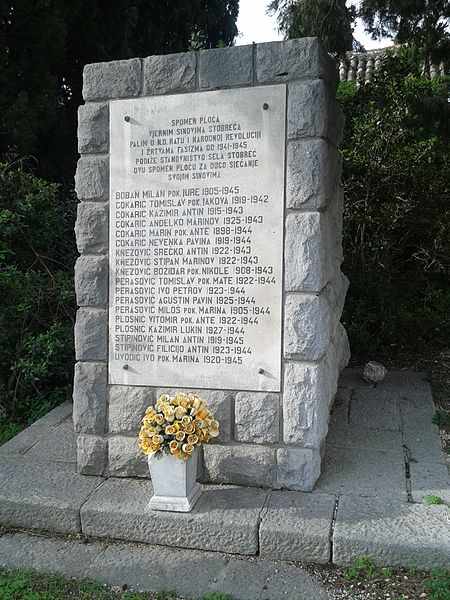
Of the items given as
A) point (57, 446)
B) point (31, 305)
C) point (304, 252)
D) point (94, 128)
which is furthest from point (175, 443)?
point (31, 305)

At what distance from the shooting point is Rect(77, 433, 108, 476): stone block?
309 centimetres

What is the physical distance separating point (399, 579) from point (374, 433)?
1.28 m

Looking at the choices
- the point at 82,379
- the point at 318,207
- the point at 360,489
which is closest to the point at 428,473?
the point at 360,489

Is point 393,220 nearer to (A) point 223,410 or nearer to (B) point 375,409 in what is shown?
(B) point 375,409

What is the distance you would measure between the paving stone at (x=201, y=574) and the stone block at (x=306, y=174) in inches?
65.3

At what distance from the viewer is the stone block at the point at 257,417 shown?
288 cm

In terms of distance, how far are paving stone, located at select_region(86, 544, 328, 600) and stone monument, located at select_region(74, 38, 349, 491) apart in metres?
0.46

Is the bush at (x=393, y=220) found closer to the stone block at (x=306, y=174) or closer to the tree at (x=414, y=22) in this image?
the tree at (x=414, y=22)

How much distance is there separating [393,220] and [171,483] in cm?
420

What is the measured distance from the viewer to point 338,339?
3812 millimetres

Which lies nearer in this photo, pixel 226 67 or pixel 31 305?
pixel 226 67

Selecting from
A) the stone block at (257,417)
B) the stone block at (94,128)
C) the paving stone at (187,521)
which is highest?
the stone block at (94,128)

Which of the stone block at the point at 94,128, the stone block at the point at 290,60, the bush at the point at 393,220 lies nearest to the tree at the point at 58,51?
the bush at the point at 393,220

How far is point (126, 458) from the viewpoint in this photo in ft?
9.99
